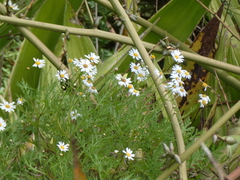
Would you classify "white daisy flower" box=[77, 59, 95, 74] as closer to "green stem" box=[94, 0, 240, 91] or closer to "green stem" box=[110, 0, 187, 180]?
"green stem" box=[110, 0, 187, 180]

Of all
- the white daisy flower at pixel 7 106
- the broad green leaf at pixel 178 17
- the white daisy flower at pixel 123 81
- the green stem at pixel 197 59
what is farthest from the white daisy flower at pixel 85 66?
the broad green leaf at pixel 178 17

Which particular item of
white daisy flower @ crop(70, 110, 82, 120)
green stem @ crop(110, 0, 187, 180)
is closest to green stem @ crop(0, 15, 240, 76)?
green stem @ crop(110, 0, 187, 180)

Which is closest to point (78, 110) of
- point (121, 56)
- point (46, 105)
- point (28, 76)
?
point (46, 105)

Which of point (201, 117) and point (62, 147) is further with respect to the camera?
point (201, 117)

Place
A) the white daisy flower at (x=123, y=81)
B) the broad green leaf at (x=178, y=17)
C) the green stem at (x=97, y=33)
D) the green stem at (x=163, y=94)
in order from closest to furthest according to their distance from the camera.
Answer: the green stem at (x=163, y=94), the white daisy flower at (x=123, y=81), the green stem at (x=97, y=33), the broad green leaf at (x=178, y=17)

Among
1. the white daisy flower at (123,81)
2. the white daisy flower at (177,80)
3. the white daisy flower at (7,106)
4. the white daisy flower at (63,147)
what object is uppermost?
the white daisy flower at (7,106)

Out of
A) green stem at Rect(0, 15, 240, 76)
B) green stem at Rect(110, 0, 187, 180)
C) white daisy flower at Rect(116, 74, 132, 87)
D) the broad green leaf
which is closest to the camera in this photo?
green stem at Rect(110, 0, 187, 180)

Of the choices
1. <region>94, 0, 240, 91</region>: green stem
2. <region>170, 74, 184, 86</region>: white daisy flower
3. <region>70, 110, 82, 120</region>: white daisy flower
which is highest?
<region>94, 0, 240, 91</region>: green stem

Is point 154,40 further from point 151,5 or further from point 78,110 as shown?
point 151,5

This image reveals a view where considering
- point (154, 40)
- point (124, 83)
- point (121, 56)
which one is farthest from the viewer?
point (154, 40)

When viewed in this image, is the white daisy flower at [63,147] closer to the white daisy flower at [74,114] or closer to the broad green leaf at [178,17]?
the white daisy flower at [74,114]

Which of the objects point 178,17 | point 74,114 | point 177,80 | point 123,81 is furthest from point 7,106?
point 178,17
